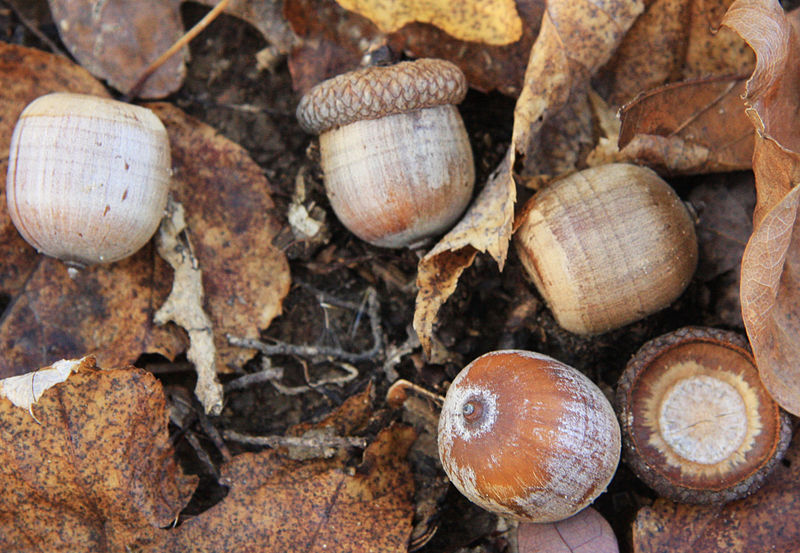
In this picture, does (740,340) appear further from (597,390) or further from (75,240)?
(75,240)

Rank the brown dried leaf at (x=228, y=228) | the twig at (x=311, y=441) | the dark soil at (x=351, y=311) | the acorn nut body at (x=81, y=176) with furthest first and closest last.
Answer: the brown dried leaf at (x=228, y=228), the dark soil at (x=351, y=311), the twig at (x=311, y=441), the acorn nut body at (x=81, y=176)

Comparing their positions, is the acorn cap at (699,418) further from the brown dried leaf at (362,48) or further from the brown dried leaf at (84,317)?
the brown dried leaf at (84,317)

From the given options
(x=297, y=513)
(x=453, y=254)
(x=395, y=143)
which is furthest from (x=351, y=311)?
(x=297, y=513)

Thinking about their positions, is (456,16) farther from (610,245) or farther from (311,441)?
(311,441)

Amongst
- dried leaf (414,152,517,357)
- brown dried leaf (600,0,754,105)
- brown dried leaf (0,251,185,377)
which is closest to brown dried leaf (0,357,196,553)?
brown dried leaf (0,251,185,377)

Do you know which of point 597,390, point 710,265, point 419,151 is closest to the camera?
point 597,390

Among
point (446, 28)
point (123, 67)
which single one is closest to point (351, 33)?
point (446, 28)

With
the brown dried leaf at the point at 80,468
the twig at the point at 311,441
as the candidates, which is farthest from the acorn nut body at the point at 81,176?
the twig at the point at 311,441
